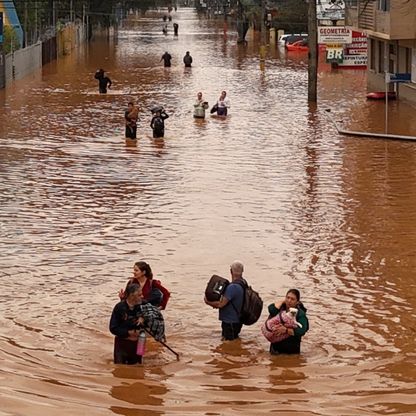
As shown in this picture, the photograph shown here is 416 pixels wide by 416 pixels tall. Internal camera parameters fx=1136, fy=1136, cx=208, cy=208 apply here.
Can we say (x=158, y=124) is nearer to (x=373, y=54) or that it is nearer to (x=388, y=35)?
(x=388, y=35)

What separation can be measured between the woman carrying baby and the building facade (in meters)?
28.3

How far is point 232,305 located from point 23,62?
154 ft

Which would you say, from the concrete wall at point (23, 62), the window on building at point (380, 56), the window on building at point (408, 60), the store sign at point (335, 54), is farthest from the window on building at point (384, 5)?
the concrete wall at point (23, 62)

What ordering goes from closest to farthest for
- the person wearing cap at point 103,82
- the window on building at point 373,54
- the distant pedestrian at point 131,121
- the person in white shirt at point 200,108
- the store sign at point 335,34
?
1. the distant pedestrian at point 131,121
2. the person in white shirt at point 200,108
3. the store sign at point 335,34
4. the person wearing cap at point 103,82
5. the window on building at point 373,54

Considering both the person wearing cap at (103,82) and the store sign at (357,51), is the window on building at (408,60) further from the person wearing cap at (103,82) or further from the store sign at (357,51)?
the person wearing cap at (103,82)

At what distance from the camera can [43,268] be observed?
17.1m

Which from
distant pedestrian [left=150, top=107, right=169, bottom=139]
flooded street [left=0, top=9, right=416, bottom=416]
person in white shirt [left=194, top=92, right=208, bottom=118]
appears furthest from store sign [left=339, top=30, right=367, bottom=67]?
distant pedestrian [left=150, top=107, right=169, bottom=139]

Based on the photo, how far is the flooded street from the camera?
11.6m

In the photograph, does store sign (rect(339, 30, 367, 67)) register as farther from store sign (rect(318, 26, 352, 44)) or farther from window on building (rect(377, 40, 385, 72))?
store sign (rect(318, 26, 352, 44))

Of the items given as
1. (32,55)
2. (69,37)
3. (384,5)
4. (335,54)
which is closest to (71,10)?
(69,37)

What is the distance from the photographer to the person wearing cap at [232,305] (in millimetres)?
13078

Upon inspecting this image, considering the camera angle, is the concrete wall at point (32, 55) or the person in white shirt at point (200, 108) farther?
the concrete wall at point (32, 55)

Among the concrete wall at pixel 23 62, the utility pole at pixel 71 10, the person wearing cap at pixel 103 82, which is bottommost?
the person wearing cap at pixel 103 82

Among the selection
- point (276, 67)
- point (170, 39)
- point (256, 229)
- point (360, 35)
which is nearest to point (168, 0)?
point (170, 39)
